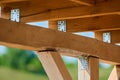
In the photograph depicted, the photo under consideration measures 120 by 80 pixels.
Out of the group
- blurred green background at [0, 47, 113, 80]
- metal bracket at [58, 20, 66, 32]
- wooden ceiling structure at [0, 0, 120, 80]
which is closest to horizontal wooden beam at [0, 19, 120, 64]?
wooden ceiling structure at [0, 0, 120, 80]

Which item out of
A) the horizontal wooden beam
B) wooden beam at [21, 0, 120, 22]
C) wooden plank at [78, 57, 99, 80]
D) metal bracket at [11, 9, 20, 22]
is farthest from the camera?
wooden plank at [78, 57, 99, 80]

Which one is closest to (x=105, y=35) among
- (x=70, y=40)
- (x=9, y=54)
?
(x=70, y=40)

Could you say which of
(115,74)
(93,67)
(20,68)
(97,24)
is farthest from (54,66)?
(20,68)

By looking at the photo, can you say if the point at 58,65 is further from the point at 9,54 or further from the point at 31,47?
the point at 9,54

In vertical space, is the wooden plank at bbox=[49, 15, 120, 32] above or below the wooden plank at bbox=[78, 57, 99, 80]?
above

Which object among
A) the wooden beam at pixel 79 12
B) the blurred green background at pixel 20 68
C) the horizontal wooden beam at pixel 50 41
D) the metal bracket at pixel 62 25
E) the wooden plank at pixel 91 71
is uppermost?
the wooden beam at pixel 79 12

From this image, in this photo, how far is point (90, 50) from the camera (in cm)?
422

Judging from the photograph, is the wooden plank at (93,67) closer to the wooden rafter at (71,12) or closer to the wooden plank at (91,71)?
the wooden plank at (91,71)

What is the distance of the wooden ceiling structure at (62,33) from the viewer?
344 centimetres

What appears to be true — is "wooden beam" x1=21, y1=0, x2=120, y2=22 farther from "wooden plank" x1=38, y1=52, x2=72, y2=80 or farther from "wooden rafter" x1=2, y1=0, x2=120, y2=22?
"wooden plank" x1=38, y1=52, x2=72, y2=80

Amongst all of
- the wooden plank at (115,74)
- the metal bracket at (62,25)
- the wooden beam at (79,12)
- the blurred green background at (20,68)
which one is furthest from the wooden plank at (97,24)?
the blurred green background at (20,68)

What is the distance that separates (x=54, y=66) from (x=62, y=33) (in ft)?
1.24

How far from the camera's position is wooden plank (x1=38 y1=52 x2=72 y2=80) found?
12.0 feet

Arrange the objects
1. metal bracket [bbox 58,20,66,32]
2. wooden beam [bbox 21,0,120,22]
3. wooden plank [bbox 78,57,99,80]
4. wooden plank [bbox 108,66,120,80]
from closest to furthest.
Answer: wooden beam [bbox 21,0,120,22] < wooden plank [bbox 78,57,99,80] < metal bracket [bbox 58,20,66,32] < wooden plank [bbox 108,66,120,80]
